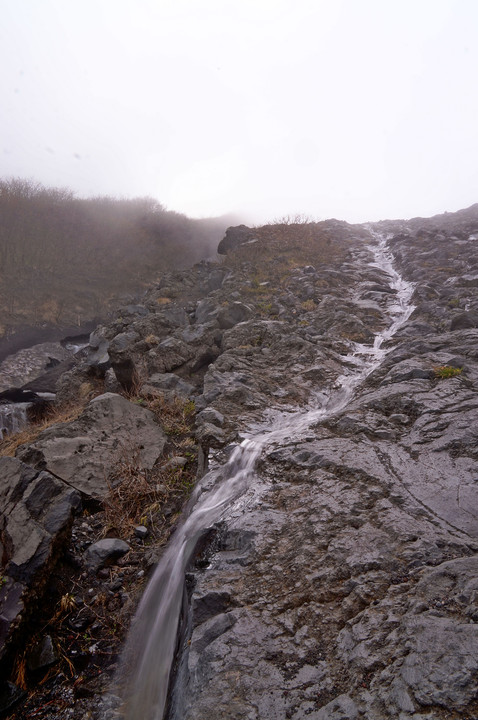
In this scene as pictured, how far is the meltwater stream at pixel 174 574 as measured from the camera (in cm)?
337

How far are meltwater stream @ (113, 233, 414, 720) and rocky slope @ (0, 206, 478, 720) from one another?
0.15 feet

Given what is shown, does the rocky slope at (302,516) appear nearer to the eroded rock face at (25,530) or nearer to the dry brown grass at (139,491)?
the eroded rock face at (25,530)

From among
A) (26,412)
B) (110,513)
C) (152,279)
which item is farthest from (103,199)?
(110,513)

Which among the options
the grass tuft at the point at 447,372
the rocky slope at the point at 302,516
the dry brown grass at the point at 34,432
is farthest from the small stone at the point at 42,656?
the grass tuft at the point at 447,372

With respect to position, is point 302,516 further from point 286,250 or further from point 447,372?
point 286,250

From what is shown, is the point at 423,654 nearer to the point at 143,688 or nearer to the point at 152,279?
the point at 143,688

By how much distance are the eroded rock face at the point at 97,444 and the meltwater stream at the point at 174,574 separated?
1.50 meters

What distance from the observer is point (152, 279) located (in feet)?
81.8

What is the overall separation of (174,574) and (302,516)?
1.58 m

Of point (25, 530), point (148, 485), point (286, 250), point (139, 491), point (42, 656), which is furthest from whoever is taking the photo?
point (286, 250)

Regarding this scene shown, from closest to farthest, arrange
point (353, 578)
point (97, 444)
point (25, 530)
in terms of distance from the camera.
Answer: point (353, 578)
point (25, 530)
point (97, 444)

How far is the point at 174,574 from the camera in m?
4.31

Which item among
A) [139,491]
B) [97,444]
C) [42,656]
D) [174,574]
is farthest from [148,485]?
[42,656]

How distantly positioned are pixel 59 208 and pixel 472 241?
26.8 metres
